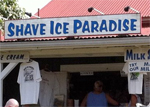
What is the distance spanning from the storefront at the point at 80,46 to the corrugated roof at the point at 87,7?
246 centimetres

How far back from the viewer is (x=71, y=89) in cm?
1325

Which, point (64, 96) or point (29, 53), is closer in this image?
point (29, 53)

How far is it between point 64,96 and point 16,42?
2434 millimetres

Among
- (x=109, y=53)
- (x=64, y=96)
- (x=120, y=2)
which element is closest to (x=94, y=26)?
(x=109, y=53)

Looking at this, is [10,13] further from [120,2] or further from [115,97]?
[115,97]

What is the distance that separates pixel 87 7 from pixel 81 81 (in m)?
3.09

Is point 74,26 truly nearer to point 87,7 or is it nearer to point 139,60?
point 139,60

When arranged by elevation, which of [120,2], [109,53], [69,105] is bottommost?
[69,105]

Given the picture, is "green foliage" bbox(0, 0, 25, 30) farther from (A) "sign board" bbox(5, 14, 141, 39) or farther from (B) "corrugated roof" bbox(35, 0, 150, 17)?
(A) "sign board" bbox(5, 14, 141, 39)

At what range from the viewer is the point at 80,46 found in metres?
10.6

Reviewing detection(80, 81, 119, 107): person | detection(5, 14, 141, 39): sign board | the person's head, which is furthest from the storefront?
the person's head

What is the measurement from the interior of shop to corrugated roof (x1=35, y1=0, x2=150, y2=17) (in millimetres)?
2306

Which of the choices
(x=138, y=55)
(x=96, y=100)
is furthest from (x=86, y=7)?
(x=138, y=55)

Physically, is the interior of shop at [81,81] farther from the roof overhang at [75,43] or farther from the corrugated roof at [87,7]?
the corrugated roof at [87,7]
